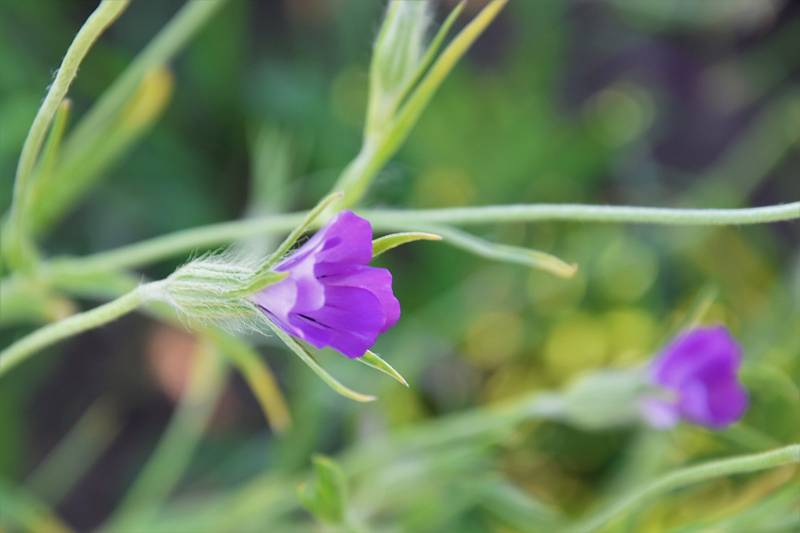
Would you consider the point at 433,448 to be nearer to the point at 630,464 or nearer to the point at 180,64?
the point at 630,464

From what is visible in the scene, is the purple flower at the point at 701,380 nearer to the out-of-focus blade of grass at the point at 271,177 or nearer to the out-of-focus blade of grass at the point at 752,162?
the out-of-focus blade of grass at the point at 271,177

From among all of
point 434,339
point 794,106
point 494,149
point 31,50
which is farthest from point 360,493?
point 794,106

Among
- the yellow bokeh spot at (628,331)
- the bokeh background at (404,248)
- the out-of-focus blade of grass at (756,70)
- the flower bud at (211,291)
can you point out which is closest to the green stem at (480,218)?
the flower bud at (211,291)

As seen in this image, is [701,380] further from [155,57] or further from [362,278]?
[155,57]

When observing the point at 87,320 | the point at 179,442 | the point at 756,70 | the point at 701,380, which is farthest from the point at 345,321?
the point at 756,70

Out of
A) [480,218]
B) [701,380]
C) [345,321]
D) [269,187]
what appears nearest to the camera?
[345,321]

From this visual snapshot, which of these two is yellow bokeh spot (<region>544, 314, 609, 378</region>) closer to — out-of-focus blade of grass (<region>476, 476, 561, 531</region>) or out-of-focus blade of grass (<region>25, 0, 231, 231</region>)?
out-of-focus blade of grass (<region>476, 476, 561, 531</region>)
